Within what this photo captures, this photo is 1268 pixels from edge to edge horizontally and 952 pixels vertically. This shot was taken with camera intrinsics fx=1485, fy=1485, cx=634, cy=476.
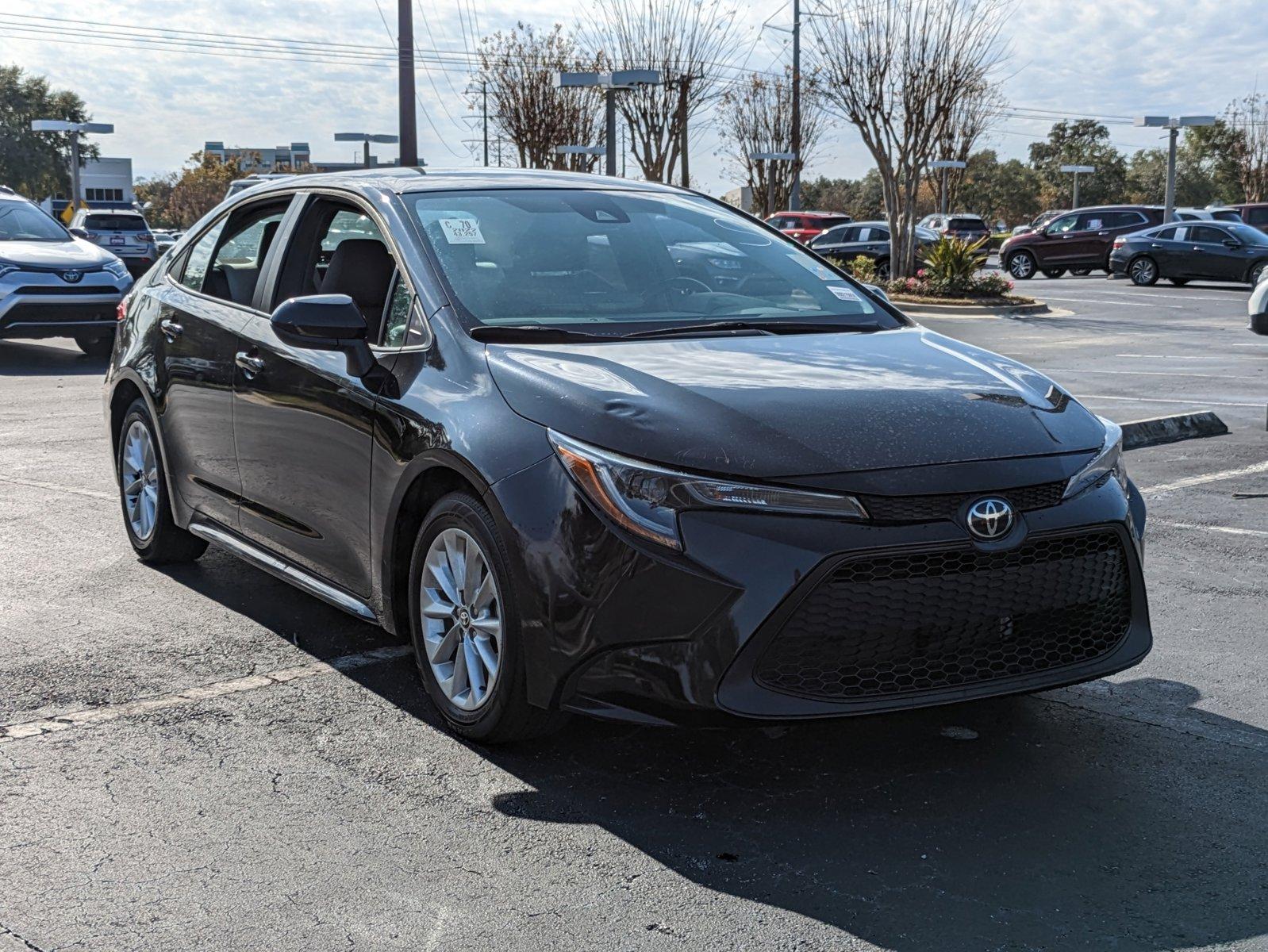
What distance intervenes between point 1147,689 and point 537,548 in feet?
7.04

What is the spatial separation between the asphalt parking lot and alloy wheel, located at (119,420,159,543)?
0.59 metres

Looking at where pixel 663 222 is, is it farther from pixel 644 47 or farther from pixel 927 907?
pixel 644 47

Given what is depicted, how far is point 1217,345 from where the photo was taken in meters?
18.3

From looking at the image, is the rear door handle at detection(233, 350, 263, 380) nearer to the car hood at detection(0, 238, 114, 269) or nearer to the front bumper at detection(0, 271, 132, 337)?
the front bumper at detection(0, 271, 132, 337)

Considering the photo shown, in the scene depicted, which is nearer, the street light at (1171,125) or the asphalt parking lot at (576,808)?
the asphalt parking lot at (576,808)

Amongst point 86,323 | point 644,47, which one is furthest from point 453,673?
point 644,47

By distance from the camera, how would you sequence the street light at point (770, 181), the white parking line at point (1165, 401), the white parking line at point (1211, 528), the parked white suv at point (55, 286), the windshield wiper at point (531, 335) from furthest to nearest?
the street light at point (770, 181) → the parked white suv at point (55, 286) → the white parking line at point (1165, 401) → the white parking line at point (1211, 528) → the windshield wiper at point (531, 335)

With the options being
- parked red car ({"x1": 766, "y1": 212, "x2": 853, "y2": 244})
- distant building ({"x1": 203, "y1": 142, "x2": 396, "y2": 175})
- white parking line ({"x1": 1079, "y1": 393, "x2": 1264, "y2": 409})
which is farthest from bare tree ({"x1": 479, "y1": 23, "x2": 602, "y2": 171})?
distant building ({"x1": 203, "y1": 142, "x2": 396, "y2": 175})

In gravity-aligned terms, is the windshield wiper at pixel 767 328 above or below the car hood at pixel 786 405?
above

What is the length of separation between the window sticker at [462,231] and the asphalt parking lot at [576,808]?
4.69 feet

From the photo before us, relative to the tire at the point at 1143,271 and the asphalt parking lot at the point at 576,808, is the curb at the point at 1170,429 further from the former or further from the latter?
the tire at the point at 1143,271

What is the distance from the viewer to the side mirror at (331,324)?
4.45m

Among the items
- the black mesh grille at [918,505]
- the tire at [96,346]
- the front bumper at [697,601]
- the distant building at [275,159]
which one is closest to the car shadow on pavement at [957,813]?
the front bumper at [697,601]

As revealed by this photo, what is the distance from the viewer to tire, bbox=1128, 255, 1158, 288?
33.4m
